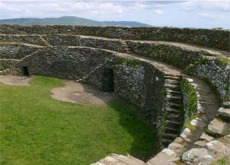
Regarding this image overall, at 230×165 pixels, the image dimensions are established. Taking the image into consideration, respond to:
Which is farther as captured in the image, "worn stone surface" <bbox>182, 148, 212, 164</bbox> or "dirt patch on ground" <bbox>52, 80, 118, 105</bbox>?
"dirt patch on ground" <bbox>52, 80, 118, 105</bbox>

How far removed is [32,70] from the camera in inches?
1409

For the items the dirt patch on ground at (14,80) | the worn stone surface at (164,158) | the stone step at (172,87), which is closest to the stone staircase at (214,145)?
the worn stone surface at (164,158)

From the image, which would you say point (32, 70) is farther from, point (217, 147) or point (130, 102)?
point (217, 147)

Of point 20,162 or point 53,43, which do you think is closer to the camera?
point 20,162

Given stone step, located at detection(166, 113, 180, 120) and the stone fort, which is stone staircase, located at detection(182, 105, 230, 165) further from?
stone step, located at detection(166, 113, 180, 120)

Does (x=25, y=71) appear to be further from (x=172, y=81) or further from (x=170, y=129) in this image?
(x=170, y=129)

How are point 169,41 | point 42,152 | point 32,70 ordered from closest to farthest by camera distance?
point 42,152 < point 169,41 < point 32,70

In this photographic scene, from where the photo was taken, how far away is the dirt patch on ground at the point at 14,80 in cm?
3215

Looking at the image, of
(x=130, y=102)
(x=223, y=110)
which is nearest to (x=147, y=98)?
(x=130, y=102)

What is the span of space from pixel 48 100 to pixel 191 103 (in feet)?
44.3

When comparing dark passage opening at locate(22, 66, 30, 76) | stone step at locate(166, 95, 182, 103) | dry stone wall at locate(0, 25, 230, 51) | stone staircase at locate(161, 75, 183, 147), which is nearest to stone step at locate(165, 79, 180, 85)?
stone staircase at locate(161, 75, 183, 147)

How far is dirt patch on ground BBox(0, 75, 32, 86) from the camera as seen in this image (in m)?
32.2

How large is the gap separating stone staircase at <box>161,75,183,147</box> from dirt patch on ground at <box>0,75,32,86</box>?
15.9 metres

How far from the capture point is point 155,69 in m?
23.6
